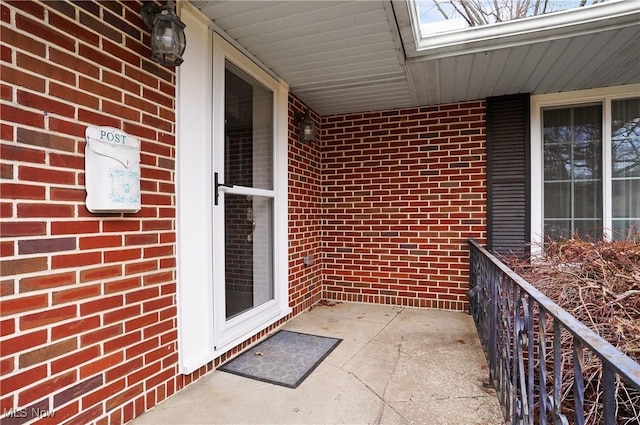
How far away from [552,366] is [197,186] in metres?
2.31

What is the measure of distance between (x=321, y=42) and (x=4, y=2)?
72.7 inches

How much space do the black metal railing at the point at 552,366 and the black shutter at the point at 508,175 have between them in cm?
130

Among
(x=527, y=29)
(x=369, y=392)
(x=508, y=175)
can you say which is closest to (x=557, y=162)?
(x=508, y=175)

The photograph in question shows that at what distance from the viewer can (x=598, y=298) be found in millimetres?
1853

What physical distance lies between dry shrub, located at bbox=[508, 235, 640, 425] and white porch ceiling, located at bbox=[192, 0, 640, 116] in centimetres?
157

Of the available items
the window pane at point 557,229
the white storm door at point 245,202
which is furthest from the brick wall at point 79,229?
the window pane at point 557,229

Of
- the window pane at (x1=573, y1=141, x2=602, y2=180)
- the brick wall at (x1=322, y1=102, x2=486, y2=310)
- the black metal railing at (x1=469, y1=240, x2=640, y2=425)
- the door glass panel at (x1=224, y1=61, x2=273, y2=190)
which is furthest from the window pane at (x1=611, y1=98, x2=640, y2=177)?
the door glass panel at (x1=224, y1=61, x2=273, y2=190)

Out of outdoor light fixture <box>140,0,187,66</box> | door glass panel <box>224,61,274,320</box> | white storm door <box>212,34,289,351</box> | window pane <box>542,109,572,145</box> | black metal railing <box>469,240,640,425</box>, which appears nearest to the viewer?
black metal railing <box>469,240,640,425</box>

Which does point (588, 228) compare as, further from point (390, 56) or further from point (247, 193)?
point (247, 193)

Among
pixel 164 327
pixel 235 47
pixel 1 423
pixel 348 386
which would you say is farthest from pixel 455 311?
pixel 1 423

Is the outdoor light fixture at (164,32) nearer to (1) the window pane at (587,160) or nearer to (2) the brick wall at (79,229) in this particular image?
(2) the brick wall at (79,229)

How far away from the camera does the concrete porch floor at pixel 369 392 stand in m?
1.87

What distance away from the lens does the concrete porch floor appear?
73.7 inches

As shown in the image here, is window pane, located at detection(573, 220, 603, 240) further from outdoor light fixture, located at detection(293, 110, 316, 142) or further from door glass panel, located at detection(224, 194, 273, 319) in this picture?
door glass panel, located at detection(224, 194, 273, 319)
